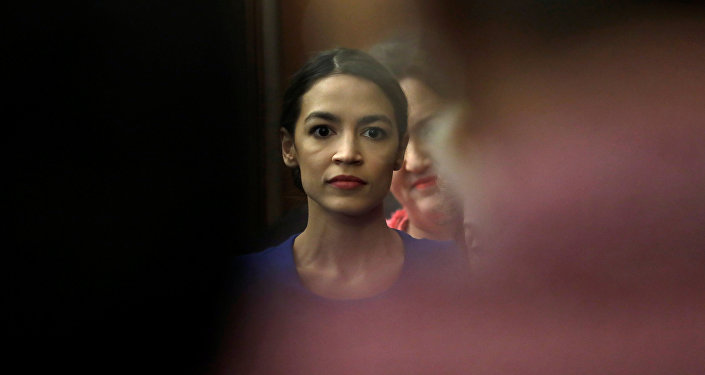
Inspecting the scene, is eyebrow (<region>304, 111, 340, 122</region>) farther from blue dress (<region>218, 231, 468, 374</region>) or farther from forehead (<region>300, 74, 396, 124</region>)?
blue dress (<region>218, 231, 468, 374</region>)

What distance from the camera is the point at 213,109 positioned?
730 millimetres

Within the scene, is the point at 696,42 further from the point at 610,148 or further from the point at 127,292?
the point at 127,292

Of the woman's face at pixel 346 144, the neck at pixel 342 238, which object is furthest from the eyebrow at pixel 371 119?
the neck at pixel 342 238

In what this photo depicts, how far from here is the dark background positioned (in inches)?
28.8

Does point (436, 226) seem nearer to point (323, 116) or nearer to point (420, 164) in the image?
point (420, 164)

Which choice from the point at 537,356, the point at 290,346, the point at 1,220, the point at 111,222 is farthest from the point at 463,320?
the point at 1,220

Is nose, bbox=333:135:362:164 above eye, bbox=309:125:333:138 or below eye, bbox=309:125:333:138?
below

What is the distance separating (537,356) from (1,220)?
692mm

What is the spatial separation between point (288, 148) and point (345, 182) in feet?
0.27

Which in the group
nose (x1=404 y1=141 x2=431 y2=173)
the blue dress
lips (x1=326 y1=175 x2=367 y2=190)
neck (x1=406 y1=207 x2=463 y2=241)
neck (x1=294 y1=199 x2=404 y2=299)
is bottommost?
the blue dress

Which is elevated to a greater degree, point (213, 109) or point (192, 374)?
point (213, 109)

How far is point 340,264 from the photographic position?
28.1 inches

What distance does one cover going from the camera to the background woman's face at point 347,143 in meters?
0.68

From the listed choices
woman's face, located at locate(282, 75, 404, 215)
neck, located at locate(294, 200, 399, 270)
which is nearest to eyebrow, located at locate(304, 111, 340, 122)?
woman's face, located at locate(282, 75, 404, 215)
